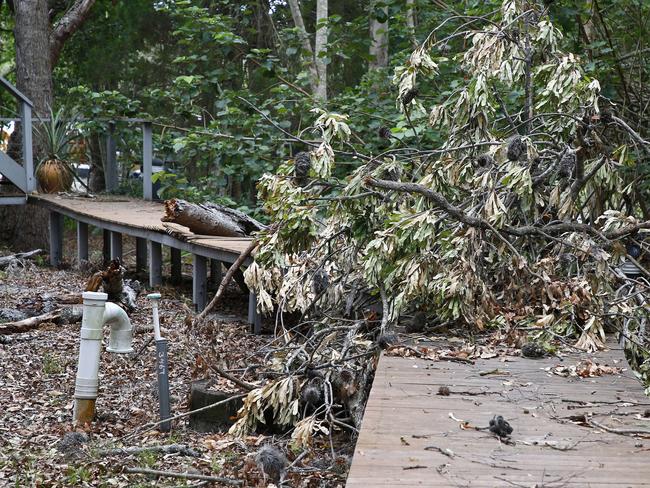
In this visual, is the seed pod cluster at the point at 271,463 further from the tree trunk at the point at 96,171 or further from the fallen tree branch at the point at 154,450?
the tree trunk at the point at 96,171

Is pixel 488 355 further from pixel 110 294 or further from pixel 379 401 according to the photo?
pixel 110 294

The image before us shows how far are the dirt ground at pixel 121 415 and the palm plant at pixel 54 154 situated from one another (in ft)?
17.8

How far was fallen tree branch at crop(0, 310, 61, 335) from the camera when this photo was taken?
7675 millimetres

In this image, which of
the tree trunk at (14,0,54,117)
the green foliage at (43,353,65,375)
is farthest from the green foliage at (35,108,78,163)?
the green foliage at (43,353,65,375)

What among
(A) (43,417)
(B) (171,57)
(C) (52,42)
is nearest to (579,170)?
(A) (43,417)

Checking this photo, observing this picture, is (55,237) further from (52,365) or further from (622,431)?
(622,431)

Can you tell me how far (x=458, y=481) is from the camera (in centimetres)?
280

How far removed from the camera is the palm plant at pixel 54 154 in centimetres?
1384

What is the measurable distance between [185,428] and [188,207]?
11.6ft

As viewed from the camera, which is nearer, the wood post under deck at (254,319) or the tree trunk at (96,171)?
the wood post under deck at (254,319)

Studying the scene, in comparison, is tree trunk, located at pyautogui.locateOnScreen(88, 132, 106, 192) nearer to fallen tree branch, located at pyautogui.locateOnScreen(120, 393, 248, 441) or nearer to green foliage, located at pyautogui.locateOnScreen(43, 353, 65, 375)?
green foliage, located at pyautogui.locateOnScreen(43, 353, 65, 375)

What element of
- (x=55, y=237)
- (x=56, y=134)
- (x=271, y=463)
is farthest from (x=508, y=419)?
(x=56, y=134)

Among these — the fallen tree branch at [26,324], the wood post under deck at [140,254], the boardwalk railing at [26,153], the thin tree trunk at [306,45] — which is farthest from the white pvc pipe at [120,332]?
the boardwalk railing at [26,153]

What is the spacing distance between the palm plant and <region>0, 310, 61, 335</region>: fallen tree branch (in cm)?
625
